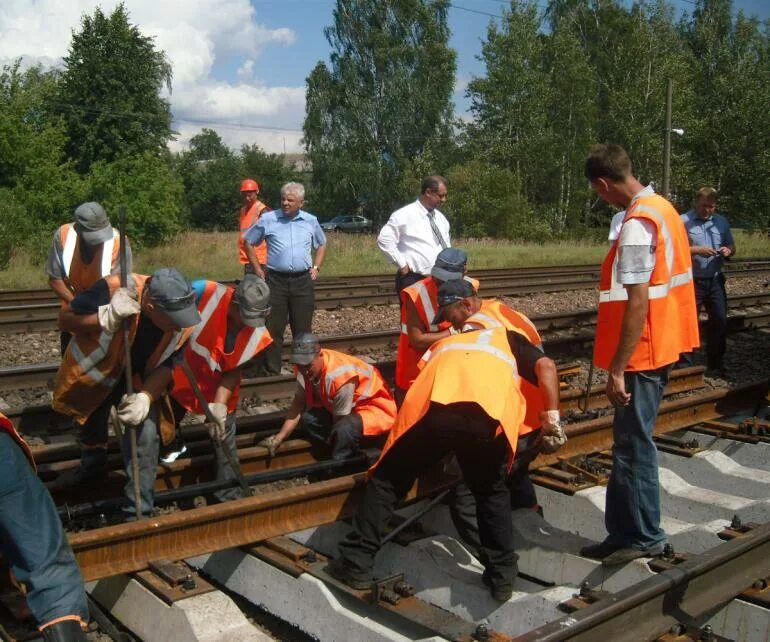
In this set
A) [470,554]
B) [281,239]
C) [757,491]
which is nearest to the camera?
[470,554]

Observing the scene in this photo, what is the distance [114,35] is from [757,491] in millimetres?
47050

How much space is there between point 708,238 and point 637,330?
5.38 m

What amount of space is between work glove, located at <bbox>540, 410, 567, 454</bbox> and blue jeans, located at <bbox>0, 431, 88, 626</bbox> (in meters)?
2.21

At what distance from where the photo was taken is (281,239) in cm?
819

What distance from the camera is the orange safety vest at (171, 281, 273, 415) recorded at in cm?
489

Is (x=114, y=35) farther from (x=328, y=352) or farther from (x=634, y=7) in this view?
(x=328, y=352)

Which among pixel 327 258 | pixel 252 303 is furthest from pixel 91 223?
pixel 327 258

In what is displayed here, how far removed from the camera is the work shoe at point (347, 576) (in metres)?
3.81

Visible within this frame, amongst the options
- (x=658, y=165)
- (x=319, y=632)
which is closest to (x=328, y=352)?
(x=319, y=632)

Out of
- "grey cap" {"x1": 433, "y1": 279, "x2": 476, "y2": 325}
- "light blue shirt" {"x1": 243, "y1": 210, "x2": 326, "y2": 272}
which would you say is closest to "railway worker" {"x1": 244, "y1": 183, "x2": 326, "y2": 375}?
"light blue shirt" {"x1": 243, "y1": 210, "x2": 326, "y2": 272}

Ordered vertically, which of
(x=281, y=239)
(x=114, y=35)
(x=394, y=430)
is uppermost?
(x=114, y=35)

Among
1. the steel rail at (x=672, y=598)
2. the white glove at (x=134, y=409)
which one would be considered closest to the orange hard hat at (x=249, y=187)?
the white glove at (x=134, y=409)

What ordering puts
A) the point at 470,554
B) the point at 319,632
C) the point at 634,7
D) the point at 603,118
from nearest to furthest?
1. the point at 319,632
2. the point at 470,554
3. the point at 603,118
4. the point at 634,7

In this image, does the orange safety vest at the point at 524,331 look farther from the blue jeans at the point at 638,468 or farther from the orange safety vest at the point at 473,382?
the blue jeans at the point at 638,468
